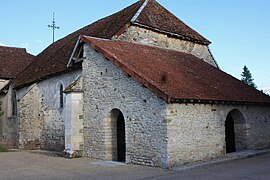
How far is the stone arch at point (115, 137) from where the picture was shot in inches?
466

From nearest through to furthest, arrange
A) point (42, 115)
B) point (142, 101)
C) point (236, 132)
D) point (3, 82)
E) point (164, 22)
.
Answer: point (142, 101), point (236, 132), point (164, 22), point (42, 115), point (3, 82)

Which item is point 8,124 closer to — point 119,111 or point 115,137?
point 115,137

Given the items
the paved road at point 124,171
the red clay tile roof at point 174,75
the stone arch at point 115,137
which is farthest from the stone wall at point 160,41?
the paved road at point 124,171

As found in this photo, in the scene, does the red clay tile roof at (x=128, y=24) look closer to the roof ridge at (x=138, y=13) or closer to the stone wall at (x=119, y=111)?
the roof ridge at (x=138, y=13)

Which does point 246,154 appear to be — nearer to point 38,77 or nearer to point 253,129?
point 253,129

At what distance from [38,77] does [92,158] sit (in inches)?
292

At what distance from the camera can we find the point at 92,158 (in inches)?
483

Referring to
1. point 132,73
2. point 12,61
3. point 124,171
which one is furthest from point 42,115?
point 12,61

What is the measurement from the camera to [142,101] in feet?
33.6

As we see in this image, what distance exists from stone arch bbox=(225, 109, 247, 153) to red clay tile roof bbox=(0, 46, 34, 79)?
17303mm

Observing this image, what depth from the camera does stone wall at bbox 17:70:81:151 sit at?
16.0 metres

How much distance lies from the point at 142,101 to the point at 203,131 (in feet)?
8.22

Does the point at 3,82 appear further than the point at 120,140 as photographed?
Yes

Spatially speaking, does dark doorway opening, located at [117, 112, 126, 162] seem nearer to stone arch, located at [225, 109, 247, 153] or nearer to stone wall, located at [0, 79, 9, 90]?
stone arch, located at [225, 109, 247, 153]
